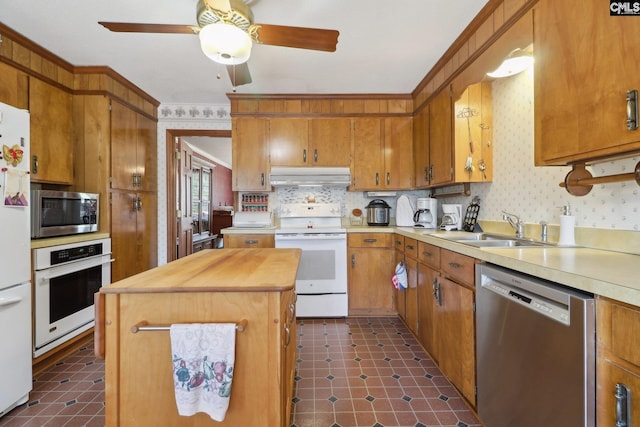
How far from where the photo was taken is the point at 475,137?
7.99 feet

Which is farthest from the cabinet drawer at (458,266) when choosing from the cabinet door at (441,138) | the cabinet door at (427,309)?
the cabinet door at (441,138)

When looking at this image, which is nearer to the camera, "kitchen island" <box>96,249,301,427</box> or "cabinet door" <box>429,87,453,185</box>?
"kitchen island" <box>96,249,301,427</box>

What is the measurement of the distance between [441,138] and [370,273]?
4.93 feet

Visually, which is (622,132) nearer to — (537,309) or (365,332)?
(537,309)

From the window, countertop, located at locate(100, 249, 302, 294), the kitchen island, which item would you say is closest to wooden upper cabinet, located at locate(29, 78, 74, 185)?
countertop, located at locate(100, 249, 302, 294)

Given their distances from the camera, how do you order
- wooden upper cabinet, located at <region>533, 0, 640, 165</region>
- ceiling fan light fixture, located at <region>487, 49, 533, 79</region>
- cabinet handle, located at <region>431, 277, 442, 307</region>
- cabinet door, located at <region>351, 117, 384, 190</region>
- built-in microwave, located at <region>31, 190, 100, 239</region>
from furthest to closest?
cabinet door, located at <region>351, 117, 384, 190</region>, built-in microwave, located at <region>31, 190, 100, 239</region>, cabinet handle, located at <region>431, 277, 442, 307</region>, ceiling fan light fixture, located at <region>487, 49, 533, 79</region>, wooden upper cabinet, located at <region>533, 0, 640, 165</region>

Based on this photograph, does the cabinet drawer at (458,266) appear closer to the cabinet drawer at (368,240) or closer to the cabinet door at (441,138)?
the cabinet door at (441,138)

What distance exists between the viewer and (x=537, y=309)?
1.10 m

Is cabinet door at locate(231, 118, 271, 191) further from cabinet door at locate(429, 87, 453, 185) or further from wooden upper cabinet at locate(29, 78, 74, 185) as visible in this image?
cabinet door at locate(429, 87, 453, 185)

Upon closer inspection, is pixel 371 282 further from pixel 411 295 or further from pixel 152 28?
pixel 152 28

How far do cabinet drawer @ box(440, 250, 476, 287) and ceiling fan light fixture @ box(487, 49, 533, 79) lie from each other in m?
1.26

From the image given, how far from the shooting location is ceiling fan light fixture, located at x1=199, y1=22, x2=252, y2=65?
4.87 feet

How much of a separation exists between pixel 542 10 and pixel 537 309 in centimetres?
144

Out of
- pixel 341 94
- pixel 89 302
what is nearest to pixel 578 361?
pixel 341 94
